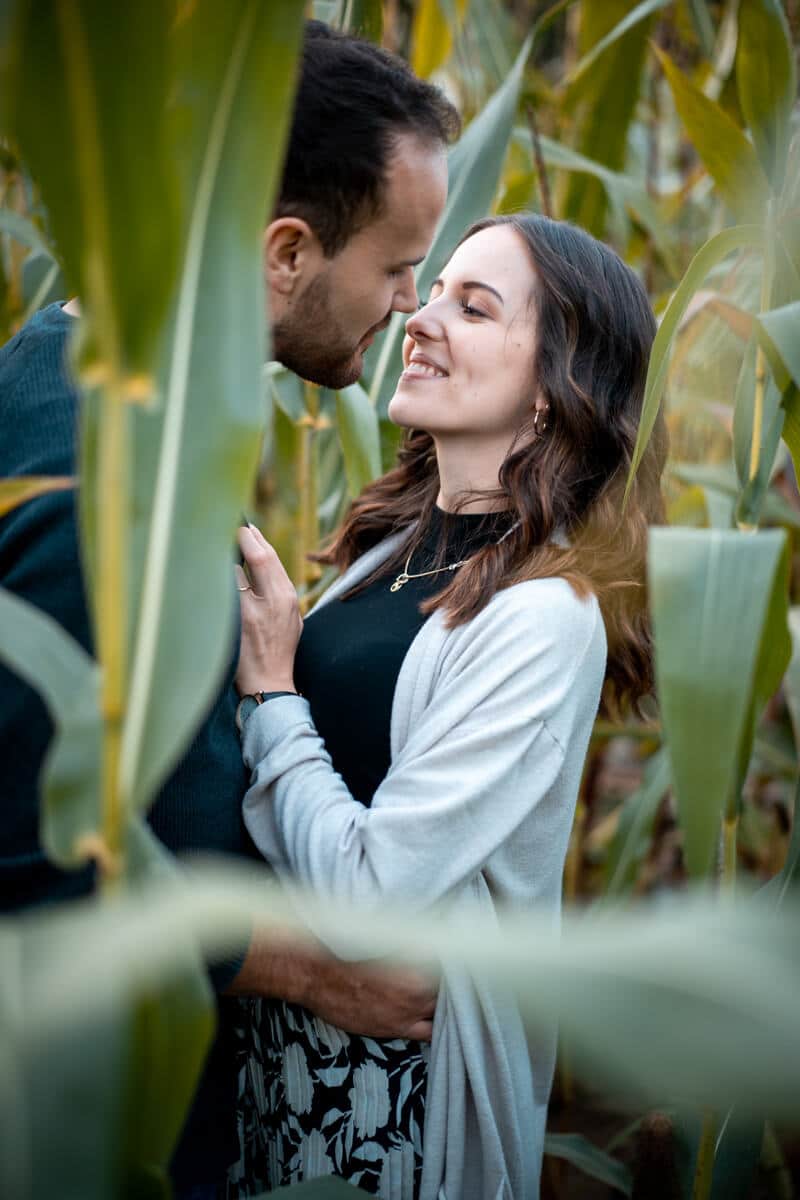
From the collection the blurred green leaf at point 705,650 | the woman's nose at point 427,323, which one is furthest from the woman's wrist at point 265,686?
the blurred green leaf at point 705,650

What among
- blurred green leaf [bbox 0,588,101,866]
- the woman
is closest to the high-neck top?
the woman

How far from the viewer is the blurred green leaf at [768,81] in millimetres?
856

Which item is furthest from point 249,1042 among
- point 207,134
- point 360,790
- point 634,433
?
point 207,134

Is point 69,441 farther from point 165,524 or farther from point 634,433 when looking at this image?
point 634,433

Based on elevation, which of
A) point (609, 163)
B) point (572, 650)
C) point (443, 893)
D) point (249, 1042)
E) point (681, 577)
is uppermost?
point (609, 163)

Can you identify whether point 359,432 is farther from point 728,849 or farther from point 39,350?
point 728,849

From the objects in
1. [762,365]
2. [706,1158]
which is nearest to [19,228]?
[762,365]

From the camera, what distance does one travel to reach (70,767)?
0.41m

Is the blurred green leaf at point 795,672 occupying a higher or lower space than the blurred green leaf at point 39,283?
lower

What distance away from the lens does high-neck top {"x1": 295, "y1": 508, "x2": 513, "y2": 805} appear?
0.96 metres

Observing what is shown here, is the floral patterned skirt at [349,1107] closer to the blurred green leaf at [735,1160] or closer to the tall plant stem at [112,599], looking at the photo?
the blurred green leaf at [735,1160]

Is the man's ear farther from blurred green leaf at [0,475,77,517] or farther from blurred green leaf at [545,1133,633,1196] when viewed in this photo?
blurred green leaf at [545,1133,633,1196]

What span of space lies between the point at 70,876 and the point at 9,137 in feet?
1.50

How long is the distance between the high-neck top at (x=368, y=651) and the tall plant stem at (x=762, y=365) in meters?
0.28
